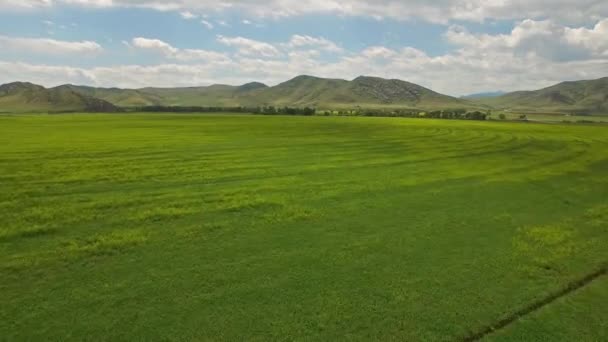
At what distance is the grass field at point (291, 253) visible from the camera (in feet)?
36.7

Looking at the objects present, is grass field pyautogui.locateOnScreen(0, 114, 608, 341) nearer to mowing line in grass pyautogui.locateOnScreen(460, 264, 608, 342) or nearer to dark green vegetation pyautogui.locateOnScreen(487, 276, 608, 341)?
dark green vegetation pyautogui.locateOnScreen(487, 276, 608, 341)

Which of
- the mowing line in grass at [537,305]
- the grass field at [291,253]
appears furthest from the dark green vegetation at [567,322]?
the mowing line in grass at [537,305]

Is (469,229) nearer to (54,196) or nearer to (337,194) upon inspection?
(337,194)

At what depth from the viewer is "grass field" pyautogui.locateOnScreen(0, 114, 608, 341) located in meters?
11.2

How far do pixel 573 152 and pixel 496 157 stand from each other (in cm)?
1331

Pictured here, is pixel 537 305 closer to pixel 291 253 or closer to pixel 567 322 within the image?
pixel 567 322

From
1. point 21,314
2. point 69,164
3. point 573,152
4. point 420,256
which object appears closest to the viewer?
point 21,314

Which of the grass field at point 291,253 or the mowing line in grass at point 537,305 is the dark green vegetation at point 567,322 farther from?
the mowing line in grass at point 537,305

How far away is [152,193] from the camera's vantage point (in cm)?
2370

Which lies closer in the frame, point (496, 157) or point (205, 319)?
point (205, 319)

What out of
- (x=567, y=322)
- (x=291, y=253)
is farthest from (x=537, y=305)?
(x=291, y=253)

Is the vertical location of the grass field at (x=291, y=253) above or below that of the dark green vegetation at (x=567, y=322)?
above

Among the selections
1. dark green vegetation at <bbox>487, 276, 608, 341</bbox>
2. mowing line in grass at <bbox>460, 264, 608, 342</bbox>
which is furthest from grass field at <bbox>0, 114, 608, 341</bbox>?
mowing line in grass at <bbox>460, 264, 608, 342</bbox>

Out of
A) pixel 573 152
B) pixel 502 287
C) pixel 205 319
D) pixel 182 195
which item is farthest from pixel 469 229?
pixel 573 152
